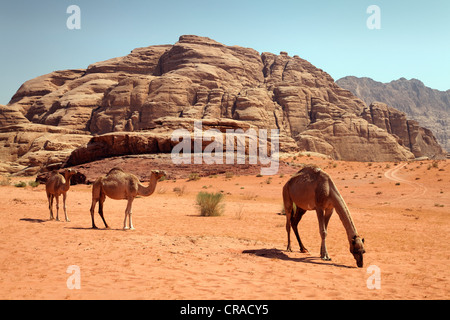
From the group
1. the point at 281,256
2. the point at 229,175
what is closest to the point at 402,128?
the point at 229,175

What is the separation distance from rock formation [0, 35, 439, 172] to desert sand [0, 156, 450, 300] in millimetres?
44512

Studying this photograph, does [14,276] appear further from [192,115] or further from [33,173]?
[192,115]

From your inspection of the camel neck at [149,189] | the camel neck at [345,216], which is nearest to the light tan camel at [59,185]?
the camel neck at [149,189]

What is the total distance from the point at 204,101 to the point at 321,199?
7784 cm

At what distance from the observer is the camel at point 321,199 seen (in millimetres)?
8203

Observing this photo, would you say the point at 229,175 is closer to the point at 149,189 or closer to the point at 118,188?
the point at 149,189

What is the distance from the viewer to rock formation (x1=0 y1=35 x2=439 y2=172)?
79.3 m

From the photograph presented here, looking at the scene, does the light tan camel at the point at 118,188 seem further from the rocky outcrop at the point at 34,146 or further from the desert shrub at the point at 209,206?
the rocky outcrop at the point at 34,146

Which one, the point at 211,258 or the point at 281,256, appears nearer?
the point at 211,258

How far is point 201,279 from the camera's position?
21.6ft

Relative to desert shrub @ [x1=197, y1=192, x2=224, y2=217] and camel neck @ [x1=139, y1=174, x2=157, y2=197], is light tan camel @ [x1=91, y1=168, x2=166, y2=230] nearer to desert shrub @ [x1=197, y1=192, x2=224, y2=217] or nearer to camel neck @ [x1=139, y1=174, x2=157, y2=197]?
camel neck @ [x1=139, y1=174, x2=157, y2=197]

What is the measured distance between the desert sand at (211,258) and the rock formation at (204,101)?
4451 cm

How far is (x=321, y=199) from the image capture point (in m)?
8.69

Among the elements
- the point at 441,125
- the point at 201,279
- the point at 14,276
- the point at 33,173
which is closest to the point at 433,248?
the point at 201,279
